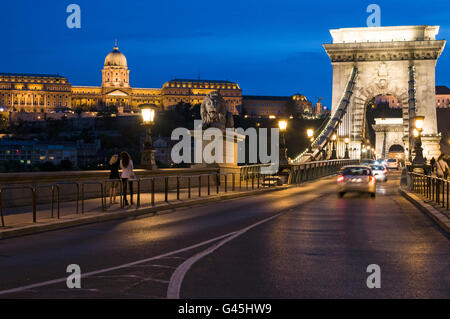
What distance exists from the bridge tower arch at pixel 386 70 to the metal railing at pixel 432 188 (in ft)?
180

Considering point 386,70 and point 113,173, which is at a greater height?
point 386,70

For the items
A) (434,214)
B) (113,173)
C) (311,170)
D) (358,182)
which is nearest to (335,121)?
(311,170)

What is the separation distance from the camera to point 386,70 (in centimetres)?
8388

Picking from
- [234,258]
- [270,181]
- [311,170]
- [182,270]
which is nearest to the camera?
[182,270]

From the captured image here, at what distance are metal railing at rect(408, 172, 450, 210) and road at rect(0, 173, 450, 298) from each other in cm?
130

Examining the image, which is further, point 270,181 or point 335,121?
point 335,121

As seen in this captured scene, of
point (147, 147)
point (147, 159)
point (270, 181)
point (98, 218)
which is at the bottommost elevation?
point (98, 218)

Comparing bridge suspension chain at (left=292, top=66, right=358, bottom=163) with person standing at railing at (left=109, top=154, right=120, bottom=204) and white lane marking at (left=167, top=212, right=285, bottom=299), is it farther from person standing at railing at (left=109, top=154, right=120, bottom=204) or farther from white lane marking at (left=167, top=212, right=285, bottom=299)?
white lane marking at (left=167, top=212, right=285, bottom=299)

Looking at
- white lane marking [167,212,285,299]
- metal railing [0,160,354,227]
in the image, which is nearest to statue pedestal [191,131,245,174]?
metal railing [0,160,354,227]

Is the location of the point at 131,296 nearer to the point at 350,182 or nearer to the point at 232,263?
the point at 232,263

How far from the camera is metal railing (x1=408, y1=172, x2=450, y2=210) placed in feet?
59.1

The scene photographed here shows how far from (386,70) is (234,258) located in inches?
3034

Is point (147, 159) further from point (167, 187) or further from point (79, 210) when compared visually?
point (79, 210)

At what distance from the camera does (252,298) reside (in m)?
7.46
